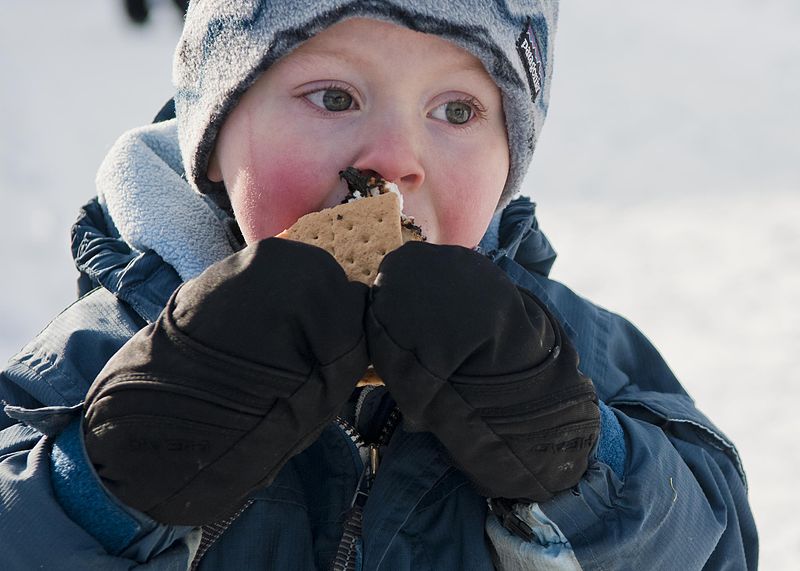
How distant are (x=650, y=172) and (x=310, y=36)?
1.97 meters

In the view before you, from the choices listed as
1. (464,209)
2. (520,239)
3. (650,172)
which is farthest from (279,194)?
(650,172)

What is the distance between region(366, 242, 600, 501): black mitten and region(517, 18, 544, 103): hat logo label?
1.45ft

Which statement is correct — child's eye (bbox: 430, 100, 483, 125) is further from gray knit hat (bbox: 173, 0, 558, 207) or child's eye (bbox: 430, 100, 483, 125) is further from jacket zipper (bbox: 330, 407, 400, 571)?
jacket zipper (bbox: 330, 407, 400, 571)

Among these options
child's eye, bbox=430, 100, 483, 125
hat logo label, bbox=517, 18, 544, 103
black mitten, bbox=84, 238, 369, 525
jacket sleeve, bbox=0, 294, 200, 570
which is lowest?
jacket sleeve, bbox=0, 294, 200, 570

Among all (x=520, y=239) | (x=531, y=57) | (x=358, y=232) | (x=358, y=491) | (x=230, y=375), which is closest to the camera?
(x=230, y=375)

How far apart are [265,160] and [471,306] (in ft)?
1.32

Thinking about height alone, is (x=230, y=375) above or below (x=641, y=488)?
above

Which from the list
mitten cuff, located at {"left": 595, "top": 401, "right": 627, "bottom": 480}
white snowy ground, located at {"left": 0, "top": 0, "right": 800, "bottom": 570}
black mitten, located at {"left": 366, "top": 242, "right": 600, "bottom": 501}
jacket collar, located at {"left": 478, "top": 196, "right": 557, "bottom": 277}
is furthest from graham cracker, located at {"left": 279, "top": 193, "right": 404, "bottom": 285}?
white snowy ground, located at {"left": 0, "top": 0, "right": 800, "bottom": 570}

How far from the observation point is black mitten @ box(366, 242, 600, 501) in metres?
0.94

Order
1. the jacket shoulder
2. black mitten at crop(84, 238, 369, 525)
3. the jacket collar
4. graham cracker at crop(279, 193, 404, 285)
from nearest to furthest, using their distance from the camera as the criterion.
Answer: black mitten at crop(84, 238, 369, 525) → graham cracker at crop(279, 193, 404, 285) → the jacket shoulder → the jacket collar

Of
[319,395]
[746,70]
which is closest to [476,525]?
[319,395]

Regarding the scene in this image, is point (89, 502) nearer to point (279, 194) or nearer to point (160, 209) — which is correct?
point (279, 194)

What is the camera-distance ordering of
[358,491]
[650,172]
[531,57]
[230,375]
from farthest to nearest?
[650,172]
[531,57]
[358,491]
[230,375]

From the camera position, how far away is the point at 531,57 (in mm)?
1391
